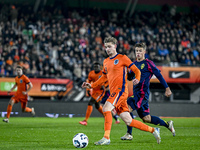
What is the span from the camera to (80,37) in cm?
2531

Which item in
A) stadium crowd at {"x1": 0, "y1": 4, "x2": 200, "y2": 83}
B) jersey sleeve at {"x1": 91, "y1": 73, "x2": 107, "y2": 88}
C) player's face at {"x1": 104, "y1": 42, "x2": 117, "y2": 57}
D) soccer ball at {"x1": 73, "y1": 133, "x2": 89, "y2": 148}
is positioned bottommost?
soccer ball at {"x1": 73, "y1": 133, "x2": 89, "y2": 148}

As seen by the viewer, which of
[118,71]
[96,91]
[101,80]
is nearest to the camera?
[118,71]

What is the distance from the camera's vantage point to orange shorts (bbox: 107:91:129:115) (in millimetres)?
7219

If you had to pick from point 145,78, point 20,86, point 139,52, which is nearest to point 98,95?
point 20,86

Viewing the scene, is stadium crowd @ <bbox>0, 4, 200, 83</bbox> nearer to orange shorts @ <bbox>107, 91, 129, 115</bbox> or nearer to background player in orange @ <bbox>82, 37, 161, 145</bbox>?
background player in orange @ <bbox>82, 37, 161, 145</bbox>

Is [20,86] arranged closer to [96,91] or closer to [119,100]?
[96,91]

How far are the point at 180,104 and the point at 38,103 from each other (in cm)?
785

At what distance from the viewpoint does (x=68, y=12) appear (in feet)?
96.0

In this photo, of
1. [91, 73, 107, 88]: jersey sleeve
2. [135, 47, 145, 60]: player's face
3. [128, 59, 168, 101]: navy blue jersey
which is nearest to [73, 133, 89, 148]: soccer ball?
[91, 73, 107, 88]: jersey sleeve

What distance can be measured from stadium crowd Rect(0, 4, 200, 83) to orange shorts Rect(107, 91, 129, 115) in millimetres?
12554

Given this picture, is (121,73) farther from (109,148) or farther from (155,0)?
(155,0)

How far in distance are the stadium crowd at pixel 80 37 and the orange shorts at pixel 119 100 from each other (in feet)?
41.2

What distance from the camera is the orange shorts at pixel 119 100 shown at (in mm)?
7219

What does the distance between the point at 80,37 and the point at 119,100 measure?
60.4ft
